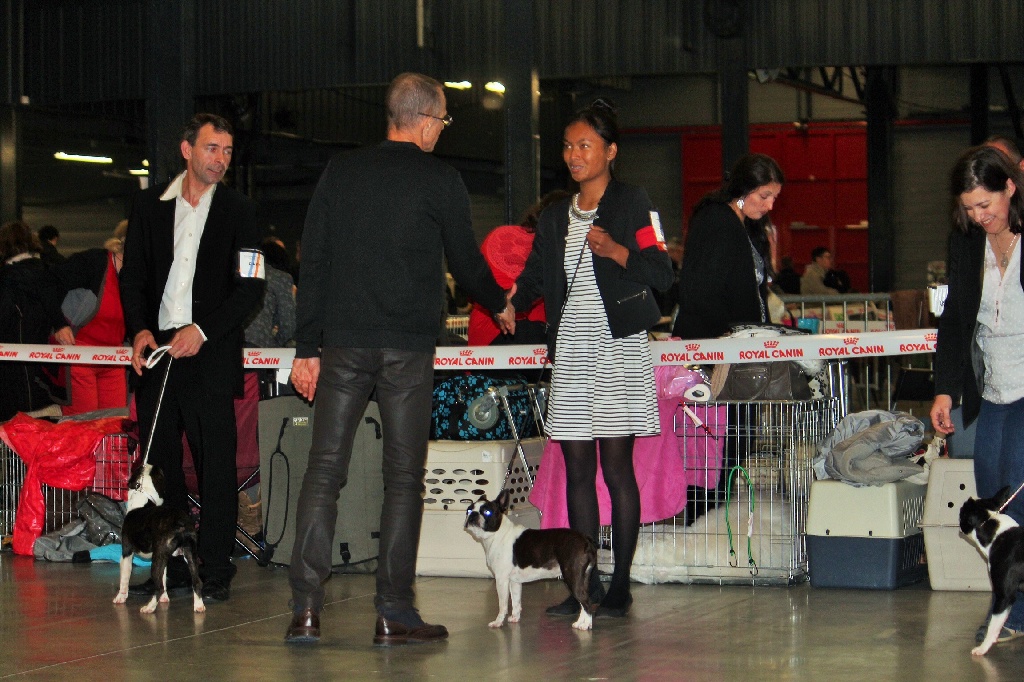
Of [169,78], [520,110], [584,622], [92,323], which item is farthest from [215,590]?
[169,78]

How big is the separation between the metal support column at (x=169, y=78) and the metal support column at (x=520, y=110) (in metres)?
3.57

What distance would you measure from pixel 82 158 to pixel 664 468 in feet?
63.5

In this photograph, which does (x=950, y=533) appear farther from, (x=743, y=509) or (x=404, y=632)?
(x=404, y=632)

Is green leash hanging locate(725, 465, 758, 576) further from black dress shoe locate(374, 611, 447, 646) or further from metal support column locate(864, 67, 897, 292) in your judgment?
metal support column locate(864, 67, 897, 292)

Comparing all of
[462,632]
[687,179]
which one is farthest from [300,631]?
[687,179]

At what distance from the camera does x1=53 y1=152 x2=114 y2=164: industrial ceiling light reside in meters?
22.4

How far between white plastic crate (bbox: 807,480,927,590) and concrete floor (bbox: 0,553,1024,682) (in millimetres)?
94

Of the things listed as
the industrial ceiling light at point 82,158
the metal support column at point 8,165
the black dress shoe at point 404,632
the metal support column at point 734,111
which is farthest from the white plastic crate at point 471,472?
the industrial ceiling light at point 82,158

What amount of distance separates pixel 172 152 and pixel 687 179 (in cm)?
1412

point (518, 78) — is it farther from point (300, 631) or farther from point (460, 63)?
point (300, 631)

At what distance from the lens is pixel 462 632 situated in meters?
4.54

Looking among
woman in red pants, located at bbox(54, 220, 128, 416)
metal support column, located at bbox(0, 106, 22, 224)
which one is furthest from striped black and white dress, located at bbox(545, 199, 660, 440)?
metal support column, located at bbox(0, 106, 22, 224)

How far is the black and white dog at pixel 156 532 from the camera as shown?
16.0 ft

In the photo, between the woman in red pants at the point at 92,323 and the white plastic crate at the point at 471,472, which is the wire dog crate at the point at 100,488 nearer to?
the woman in red pants at the point at 92,323
